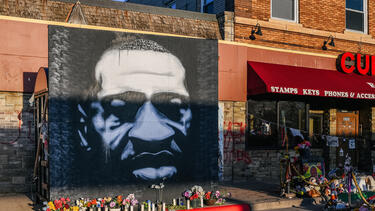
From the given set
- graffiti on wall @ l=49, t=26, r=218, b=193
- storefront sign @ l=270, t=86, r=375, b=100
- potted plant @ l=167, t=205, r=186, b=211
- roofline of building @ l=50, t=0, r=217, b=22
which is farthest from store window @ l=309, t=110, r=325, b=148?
potted plant @ l=167, t=205, r=186, b=211

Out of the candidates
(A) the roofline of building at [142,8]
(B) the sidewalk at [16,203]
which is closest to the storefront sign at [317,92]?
(A) the roofline of building at [142,8]

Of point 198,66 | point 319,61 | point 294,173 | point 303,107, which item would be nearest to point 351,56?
point 319,61

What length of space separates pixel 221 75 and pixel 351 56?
562cm

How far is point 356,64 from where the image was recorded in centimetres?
1553

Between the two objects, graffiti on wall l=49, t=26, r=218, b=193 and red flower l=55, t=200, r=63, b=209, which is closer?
red flower l=55, t=200, r=63, b=209

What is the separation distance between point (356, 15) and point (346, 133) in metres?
4.69

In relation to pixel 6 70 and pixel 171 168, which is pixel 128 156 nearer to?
pixel 171 168

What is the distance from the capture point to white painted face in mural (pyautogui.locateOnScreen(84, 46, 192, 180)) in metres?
8.66

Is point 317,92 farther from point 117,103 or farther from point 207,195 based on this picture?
point 117,103

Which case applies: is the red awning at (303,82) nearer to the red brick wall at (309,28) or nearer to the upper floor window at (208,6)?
the red brick wall at (309,28)

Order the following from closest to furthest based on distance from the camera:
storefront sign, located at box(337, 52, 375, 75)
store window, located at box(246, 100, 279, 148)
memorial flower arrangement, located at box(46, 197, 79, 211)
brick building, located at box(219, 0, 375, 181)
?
memorial flower arrangement, located at box(46, 197, 79, 211)
brick building, located at box(219, 0, 375, 181)
store window, located at box(246, 100, 279, 148)
storefront sign, located at box(337, 52, 375, 75)

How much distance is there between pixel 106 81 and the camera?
28.4 ft

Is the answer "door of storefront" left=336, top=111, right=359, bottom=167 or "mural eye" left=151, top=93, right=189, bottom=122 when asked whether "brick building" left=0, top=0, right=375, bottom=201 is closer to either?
"door of storefront" left=336, top=111, right=359, bottom=167

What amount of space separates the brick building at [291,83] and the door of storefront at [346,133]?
0.13 ft
